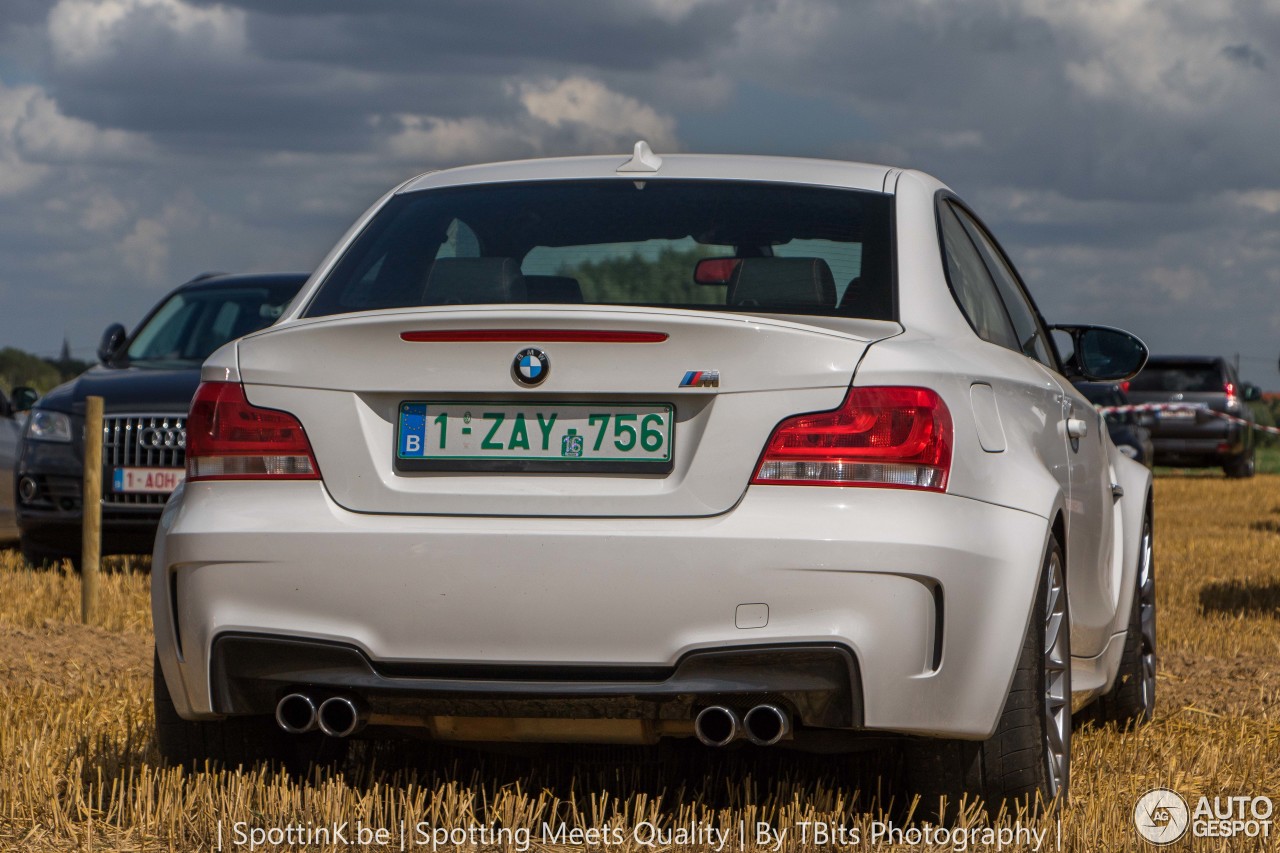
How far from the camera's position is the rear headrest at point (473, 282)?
4676mm

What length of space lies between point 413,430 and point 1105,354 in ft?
9.37

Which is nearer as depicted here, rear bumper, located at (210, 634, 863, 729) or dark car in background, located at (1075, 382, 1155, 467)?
rear bumper, located at (210, 634, 863, 729)

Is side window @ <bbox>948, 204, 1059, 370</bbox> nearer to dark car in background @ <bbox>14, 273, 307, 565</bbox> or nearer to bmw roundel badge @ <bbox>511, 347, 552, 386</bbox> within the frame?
bmw roundel badge @ <bbox>511, 347, 552, 386</bbox>

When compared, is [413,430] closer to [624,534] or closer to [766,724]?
[624,534]

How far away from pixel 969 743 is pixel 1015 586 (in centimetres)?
42

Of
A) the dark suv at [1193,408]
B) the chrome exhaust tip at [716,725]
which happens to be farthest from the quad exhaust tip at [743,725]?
the dark suv at [1193,408]

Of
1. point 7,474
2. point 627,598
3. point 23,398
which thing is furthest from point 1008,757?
point 23,398

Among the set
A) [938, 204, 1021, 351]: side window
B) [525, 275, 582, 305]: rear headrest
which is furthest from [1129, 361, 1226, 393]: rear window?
[525, 275, 582, 305]: rear headrest

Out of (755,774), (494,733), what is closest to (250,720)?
(494,733)

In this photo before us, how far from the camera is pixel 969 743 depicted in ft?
14.2

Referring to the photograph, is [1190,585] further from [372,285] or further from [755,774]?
[372,285]

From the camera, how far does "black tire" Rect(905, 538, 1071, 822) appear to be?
4.30m

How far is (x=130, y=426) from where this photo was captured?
11383 mm

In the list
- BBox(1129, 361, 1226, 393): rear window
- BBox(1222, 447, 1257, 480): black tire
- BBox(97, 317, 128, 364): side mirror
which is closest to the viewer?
BBox(97, 317, 128, 364): side mirror
